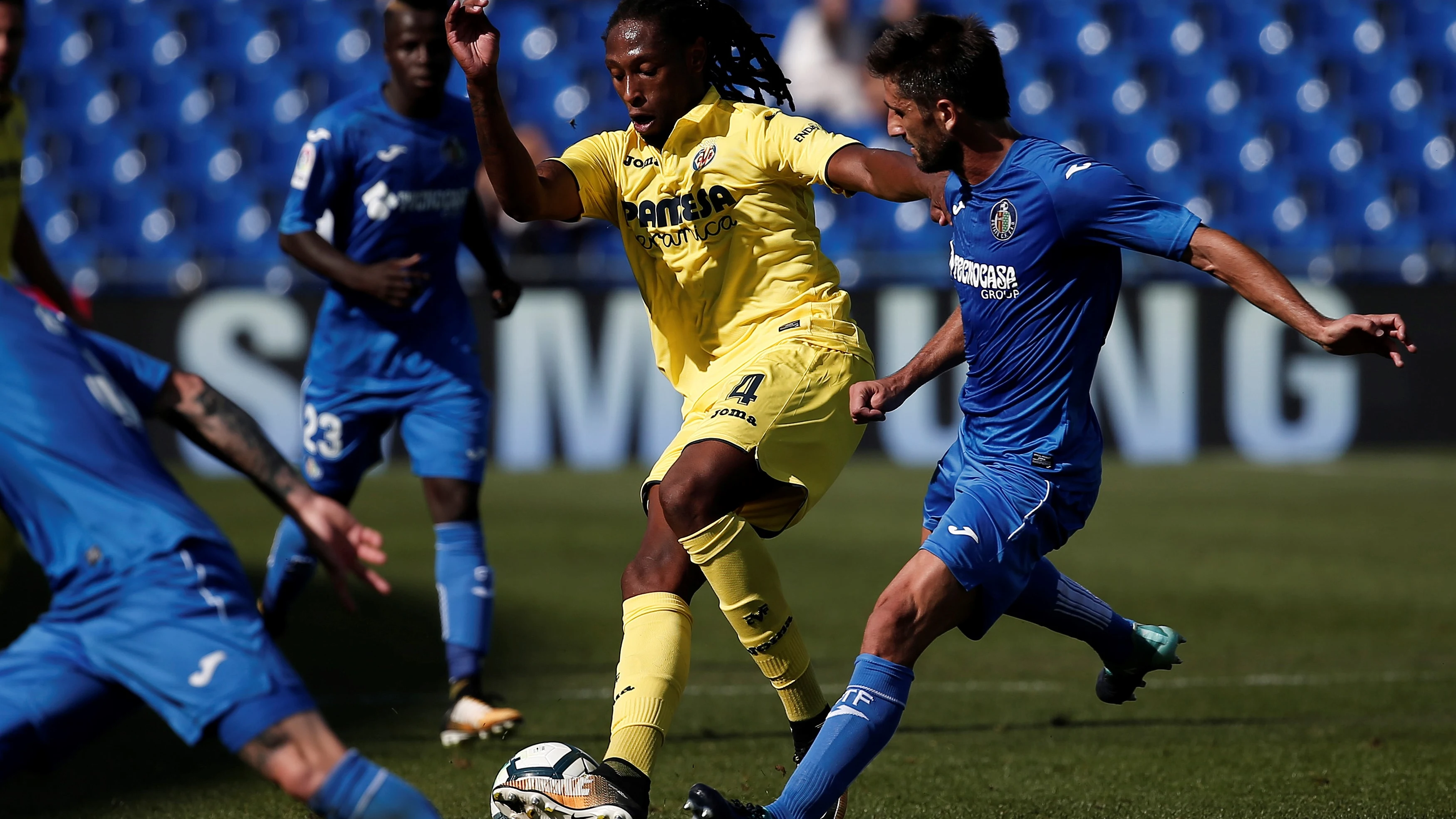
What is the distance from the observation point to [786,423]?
4.07 m

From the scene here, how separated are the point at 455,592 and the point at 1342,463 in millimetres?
9455

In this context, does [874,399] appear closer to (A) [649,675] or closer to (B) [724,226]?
(B) [724,226]

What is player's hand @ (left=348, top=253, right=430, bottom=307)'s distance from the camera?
5.45 m

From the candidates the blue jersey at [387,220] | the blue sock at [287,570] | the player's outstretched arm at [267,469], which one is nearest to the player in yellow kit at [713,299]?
the player's outstretched arm at [267,469]

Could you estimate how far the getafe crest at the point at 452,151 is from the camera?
19.1ft

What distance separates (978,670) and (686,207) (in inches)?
120

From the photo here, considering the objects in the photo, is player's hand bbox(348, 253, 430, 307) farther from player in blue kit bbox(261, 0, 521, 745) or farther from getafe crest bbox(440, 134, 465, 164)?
getafe crest bbox(440, 134, 465, 164)

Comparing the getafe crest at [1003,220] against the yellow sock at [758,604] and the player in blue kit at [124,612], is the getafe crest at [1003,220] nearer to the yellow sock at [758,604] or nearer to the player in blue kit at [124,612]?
the yellow sock at [758,604]

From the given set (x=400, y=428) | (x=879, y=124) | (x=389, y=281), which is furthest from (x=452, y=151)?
(x=879, y=124)

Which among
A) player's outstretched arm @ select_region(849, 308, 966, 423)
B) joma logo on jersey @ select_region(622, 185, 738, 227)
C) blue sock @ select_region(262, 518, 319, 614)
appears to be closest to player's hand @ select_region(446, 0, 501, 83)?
joma logo on jersey @ select_region(622, 185, 738, 227)

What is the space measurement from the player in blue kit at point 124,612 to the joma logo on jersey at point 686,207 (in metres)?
1.76

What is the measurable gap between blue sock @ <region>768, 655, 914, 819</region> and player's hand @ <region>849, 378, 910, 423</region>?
63cm

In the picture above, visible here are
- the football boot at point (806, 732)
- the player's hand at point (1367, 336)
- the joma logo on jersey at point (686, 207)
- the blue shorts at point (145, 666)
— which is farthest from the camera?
the joma logo on jersey at point (686, 207)

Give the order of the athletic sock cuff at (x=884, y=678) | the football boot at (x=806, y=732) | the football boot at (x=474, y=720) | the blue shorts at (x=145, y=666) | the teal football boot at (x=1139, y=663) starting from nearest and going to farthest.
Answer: the blue shorts at (x=145, y=666) → the athletic sock cuff at (x=884, y=678) → the football boot at (x=806, y=732) → the teal football boot at (x=1139, y=663) → the football boot at (x=474, y=720)
